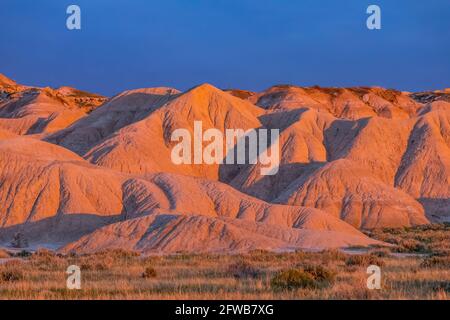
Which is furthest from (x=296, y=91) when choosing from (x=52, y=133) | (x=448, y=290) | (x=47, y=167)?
(x=448, y=290)

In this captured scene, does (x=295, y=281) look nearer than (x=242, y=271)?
Yes

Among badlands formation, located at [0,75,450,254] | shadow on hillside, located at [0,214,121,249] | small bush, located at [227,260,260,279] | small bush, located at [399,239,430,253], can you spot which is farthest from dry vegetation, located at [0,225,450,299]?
shadow on hillside, located at [0,214,121,249]

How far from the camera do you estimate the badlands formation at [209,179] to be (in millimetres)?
41500

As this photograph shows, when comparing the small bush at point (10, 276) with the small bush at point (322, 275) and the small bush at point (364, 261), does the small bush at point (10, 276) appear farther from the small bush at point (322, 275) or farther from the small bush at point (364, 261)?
the small bush at point (364, 261)

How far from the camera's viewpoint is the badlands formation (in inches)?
1634

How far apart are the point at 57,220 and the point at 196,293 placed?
3521 cm

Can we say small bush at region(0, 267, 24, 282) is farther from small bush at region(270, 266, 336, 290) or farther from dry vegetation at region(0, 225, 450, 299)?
small bush at region(270, 266, 336, 290)

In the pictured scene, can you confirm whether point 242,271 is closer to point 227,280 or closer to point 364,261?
point 227,280

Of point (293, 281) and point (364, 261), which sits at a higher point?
point (293, 281)

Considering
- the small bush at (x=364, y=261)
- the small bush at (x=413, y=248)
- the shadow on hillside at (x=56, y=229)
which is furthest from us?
the shadow on hillside at (x=56, y=229)

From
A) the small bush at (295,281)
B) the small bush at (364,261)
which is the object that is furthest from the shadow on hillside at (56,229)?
the small bush at (295,281)

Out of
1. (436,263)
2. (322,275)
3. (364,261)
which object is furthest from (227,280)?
(436,263)

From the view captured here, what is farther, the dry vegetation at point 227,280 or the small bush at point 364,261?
the small bush at point 364,261

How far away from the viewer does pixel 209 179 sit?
62.6 meters
